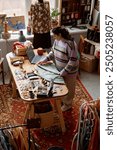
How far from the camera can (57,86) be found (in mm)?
3580

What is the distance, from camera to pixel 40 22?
4754mm

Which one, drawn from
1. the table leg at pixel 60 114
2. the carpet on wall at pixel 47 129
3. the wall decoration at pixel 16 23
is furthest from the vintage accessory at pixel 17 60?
the wall decoration at pixel 16 23

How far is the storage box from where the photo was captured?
5309 millimetres

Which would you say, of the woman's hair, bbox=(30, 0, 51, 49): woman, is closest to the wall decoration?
bbox=(30, 0, 51, 49): woman

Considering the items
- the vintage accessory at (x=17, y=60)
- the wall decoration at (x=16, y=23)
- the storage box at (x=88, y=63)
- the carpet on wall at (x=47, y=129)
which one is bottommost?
the carpet on wall at (x=47, y=129)

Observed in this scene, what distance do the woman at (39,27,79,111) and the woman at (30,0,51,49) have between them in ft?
3.22

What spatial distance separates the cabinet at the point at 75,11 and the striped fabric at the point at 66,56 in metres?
1.88

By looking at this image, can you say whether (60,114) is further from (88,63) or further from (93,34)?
(93,34)

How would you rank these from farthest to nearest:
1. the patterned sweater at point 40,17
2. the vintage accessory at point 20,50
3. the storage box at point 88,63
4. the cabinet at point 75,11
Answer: the cabinet at point 75,11
the storage box at point 88,63
the patterned sweater at point 40,17
the vintage accessory at point 20,50

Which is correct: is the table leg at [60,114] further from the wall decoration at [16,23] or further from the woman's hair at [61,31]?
the wall decoration at [16,23]

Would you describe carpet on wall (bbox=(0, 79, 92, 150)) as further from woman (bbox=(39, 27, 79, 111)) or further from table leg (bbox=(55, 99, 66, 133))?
woman (bbox=(39, 27, 79, 111))

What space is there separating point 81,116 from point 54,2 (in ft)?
11.4

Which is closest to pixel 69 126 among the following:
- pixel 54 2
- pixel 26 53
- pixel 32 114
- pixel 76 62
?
pixel 32 114

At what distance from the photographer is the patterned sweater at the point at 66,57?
3.62 meters
